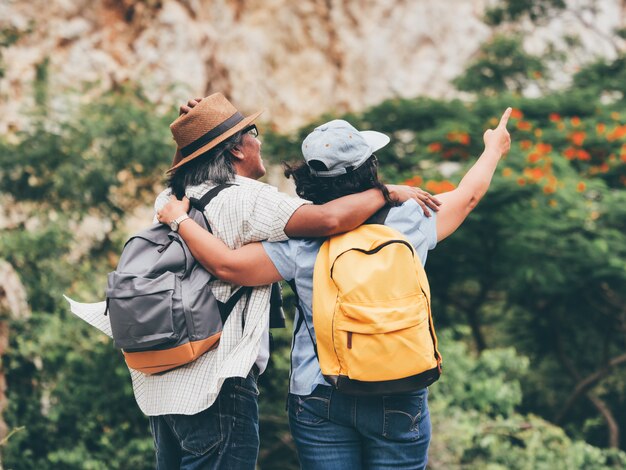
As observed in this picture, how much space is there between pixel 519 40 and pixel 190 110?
9998 mm

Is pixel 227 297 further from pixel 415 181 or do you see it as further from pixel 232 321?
pixel 415 181

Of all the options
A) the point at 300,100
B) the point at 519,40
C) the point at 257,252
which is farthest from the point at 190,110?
the point at 300,100

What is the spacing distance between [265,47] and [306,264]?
11.2 metres

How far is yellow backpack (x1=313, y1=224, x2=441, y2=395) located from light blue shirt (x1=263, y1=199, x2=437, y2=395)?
86mm

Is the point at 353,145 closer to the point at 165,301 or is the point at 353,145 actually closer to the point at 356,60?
the point at 165,301

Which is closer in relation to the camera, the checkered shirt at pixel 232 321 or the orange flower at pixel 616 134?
the checkered shirt at pixel 232 321

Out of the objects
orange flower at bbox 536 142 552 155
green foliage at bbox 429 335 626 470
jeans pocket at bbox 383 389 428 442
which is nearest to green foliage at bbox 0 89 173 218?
green foliage at bbox 429 335 626 470

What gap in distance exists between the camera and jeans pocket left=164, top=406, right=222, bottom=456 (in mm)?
1958

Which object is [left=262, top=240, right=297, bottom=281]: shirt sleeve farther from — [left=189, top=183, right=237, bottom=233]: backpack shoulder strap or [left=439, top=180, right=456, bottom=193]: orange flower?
[left=439, top=180, right=456, bottom=193]: orange flower

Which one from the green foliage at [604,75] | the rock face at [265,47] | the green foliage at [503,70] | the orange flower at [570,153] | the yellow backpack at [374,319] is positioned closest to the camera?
the yellow backpack at [374,319]

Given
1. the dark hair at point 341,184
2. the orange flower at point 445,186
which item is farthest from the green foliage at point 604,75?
the dark hair at point 341,184

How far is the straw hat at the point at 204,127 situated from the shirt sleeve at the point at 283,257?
0.36 meters

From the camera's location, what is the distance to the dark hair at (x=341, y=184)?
1.94m

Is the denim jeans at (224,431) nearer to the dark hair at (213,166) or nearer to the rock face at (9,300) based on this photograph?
the dark hair at (213,166)
